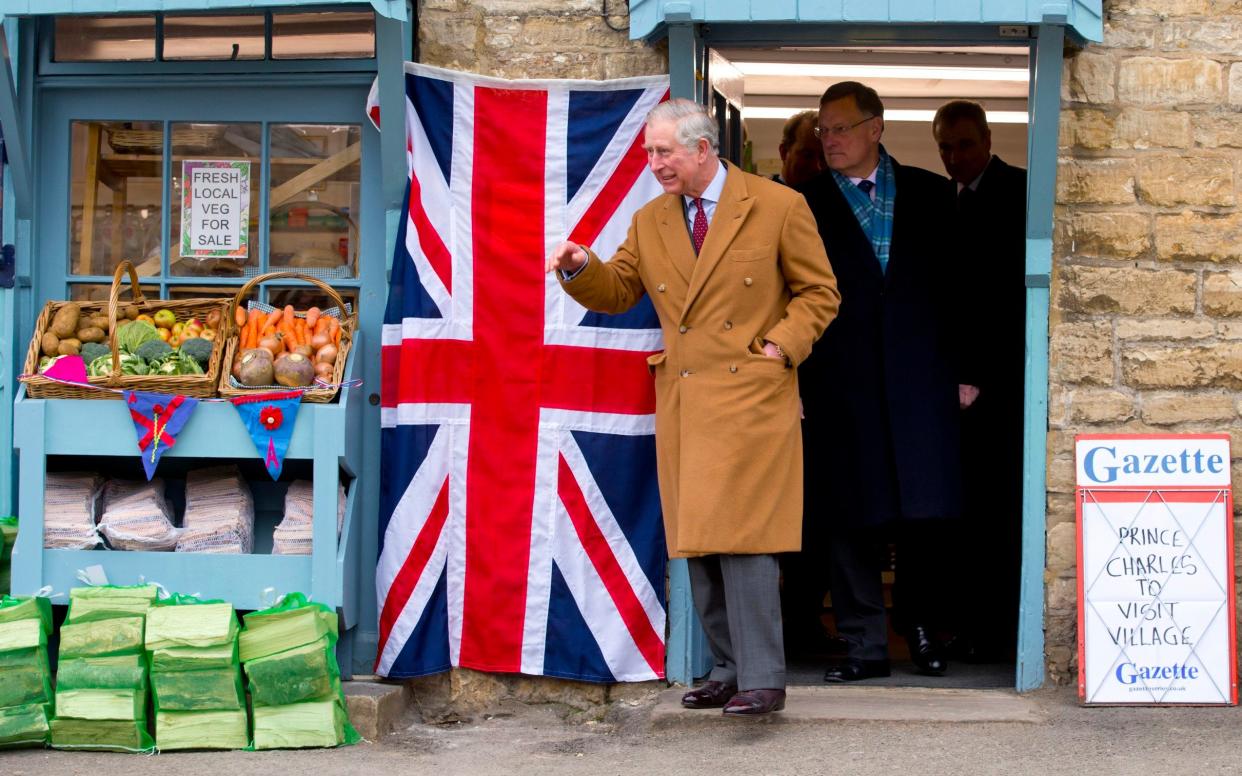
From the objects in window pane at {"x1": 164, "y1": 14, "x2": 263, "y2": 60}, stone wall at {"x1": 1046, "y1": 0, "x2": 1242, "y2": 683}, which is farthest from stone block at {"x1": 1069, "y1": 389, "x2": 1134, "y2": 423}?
window pane at {"x1": 164, "y1": 14, "x2": 263, "y2": 60}

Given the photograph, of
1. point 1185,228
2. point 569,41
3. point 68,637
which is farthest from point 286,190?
point 1185,228

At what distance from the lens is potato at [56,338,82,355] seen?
568 cm

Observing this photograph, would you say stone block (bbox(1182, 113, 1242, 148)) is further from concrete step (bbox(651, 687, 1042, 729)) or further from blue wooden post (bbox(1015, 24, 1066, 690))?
concrete step (bbox(651, 687, 1042, 729))

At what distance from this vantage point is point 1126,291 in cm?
578

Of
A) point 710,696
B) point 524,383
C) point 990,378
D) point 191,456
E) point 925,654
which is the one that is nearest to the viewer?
point 710,696

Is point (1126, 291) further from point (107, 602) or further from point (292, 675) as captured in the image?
point (107, 602)

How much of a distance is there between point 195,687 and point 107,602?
1.35ft

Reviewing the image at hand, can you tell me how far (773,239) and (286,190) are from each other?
189 centimetres

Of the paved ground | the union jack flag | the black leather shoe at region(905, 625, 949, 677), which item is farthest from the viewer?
the black leather shoe at region(905, 625, 949, 677)

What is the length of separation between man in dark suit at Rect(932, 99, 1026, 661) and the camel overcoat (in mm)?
1079

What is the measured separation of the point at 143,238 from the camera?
6098mm

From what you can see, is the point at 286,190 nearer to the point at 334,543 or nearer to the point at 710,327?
the point at 334,543

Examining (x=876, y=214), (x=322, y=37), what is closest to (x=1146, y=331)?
(x=876, y=214)

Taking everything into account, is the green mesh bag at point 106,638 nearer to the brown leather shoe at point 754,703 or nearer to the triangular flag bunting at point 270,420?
the triangular flag bunting at point 270,420
